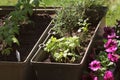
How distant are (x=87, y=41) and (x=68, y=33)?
9.4 inches

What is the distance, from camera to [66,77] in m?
3.30

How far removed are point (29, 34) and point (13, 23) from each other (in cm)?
34

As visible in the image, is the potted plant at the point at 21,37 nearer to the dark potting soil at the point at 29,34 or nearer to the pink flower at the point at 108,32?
the dark potting soil at the point at 29,34

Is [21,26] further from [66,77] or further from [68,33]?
[66,77]

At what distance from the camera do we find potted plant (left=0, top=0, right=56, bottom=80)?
3426 millimetres

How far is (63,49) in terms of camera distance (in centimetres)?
351

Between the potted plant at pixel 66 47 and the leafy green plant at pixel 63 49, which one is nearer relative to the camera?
the potted plant at pixel 66 47

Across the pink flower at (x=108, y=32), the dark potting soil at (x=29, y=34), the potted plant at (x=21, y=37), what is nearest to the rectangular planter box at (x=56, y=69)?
the potted plant at (x=21, y=37)

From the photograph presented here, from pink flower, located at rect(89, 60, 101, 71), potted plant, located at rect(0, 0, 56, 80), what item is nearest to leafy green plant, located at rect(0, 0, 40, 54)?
potted plant, located at rect(0, 0, 56, 80)

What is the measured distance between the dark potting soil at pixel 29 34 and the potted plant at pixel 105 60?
2.10 ft

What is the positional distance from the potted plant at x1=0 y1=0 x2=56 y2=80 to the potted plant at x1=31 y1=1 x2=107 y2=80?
0.14 metres

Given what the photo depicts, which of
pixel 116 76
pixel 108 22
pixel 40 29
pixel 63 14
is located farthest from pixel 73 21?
pixel 108 22

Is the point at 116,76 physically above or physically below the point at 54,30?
below

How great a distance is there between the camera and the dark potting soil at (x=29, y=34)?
12.5 feet
